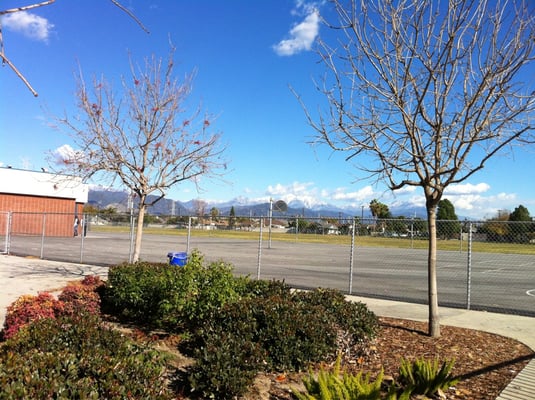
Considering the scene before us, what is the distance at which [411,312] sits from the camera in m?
9.26

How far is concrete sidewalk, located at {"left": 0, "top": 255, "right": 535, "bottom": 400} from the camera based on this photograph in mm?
5090

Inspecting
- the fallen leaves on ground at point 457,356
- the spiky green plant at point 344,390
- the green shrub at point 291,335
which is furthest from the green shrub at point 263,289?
the spiky green plant at point 344,390

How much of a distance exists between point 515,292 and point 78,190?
109 ft

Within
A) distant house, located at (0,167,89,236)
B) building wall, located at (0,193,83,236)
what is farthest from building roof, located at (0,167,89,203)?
building wall, located at (0,193,83,236)

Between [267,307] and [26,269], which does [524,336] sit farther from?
[26,269]

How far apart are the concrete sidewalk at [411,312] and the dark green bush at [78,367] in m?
3.41

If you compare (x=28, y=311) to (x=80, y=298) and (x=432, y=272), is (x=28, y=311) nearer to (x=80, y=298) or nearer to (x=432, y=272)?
(x=80, y=298)

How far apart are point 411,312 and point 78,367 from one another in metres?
7.35

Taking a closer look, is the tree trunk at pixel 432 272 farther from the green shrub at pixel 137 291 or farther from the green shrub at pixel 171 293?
the green shrub at pixel 137 291

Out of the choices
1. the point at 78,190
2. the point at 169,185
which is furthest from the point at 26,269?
the point at 78,190

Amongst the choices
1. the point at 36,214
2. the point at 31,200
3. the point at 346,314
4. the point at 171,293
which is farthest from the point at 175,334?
the point at 31,200

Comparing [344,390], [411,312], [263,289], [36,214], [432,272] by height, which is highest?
[36,214]

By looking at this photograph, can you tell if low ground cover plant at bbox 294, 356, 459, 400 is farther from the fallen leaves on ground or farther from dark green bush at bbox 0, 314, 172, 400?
dark green bush at bbox 0, 314, 172, 400

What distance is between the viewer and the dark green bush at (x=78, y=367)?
2861 millimetres
